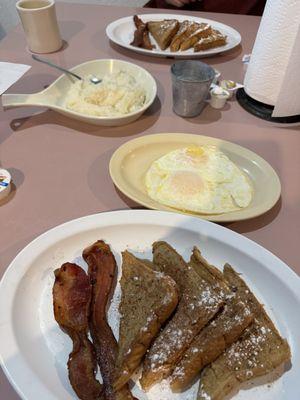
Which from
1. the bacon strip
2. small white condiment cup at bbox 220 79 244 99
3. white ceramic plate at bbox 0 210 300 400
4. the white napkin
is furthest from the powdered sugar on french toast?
the white napkin

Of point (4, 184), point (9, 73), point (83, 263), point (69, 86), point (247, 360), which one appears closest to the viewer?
point (247, 360)

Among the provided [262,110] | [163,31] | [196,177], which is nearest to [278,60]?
[262,110]

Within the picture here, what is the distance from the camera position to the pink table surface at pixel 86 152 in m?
1.39

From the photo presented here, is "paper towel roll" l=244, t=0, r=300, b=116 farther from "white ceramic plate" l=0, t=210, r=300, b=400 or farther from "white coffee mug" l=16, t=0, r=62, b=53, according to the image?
"white coffee mug" l=16, t=0, r=62, b=53

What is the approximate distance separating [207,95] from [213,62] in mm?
610

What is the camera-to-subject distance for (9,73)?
2.17 meters

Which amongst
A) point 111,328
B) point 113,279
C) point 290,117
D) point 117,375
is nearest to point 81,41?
point 290,117

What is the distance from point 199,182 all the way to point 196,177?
35mm

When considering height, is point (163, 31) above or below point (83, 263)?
above

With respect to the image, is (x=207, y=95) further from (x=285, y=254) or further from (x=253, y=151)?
(x=285, y=254)

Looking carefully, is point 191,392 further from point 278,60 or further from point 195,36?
point 195,36

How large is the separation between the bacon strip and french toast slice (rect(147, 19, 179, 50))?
1.89 m

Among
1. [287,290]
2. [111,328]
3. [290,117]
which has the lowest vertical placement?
[111,328]

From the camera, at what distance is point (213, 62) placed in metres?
2.43
